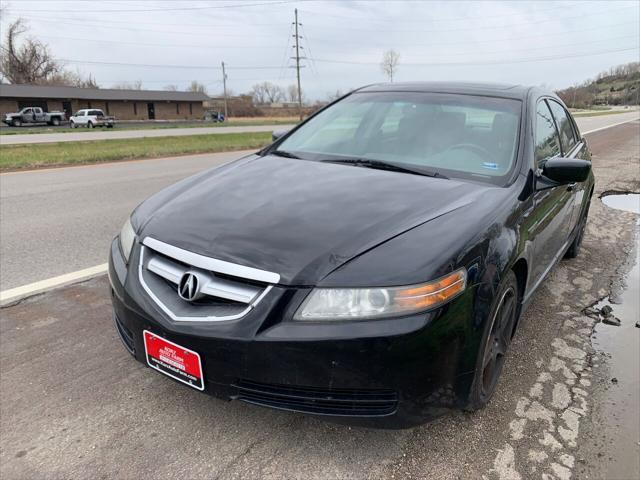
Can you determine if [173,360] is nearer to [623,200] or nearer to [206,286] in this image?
[206,286]

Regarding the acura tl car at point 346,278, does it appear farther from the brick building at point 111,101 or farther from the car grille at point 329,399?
the brick building at point 111,101

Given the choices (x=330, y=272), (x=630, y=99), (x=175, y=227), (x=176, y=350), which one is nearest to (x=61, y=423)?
(x=176, y=350)

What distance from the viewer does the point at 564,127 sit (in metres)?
4.14

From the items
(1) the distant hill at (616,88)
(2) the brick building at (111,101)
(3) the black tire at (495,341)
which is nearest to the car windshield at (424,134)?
(3) the black tire at (495,341)

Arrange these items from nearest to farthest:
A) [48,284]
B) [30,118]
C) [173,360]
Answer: [173,360] < [48,284] < [30,118]

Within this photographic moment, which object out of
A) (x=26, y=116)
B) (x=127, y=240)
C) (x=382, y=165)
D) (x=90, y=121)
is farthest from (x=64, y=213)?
(x=26, y=116)

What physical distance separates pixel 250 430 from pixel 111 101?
70.2m

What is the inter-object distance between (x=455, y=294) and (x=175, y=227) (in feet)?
4.17

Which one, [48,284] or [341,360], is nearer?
[341,360]

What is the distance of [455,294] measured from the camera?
1.92m

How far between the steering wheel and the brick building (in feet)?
210

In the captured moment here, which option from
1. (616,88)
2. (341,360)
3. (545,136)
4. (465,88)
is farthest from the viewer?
(616,88)

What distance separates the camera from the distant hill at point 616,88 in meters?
100

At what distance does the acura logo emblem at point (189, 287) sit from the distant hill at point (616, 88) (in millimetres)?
98843
